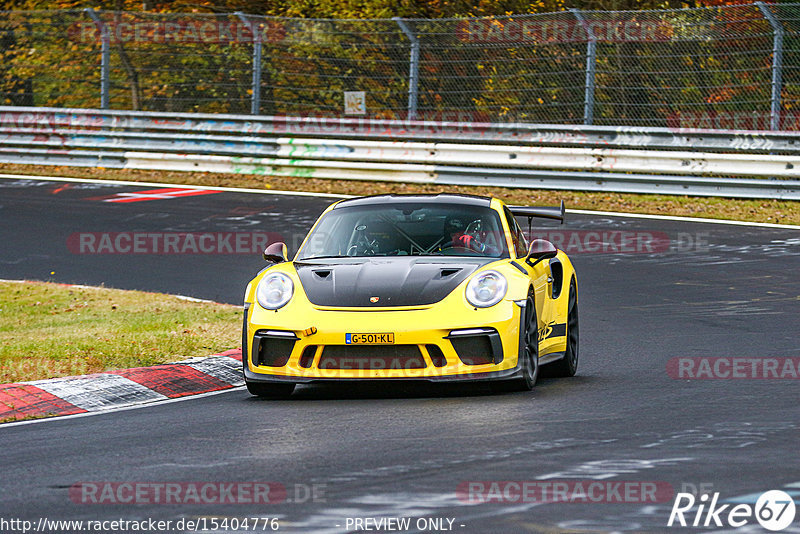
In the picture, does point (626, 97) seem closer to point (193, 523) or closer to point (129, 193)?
point (129, 193)

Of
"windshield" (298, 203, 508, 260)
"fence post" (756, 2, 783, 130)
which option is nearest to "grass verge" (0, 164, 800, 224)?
"fence post" (756, 2, 783, 130)

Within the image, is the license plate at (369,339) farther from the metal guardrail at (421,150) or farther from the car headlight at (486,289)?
the metal guardrail at (421,150)

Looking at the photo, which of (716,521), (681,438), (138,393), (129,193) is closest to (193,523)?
(716,521)

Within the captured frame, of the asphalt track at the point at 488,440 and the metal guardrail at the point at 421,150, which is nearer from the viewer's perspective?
the asphalt track at the point at 488,440

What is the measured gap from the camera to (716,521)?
4.91 m

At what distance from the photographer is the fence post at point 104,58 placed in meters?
25.9

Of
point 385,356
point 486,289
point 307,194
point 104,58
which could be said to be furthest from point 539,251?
point 104,58

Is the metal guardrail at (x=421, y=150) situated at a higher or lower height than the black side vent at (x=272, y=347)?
higher

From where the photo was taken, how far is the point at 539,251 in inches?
346

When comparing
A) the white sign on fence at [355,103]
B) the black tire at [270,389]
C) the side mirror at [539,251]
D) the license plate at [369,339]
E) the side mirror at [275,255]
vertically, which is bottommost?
the black tire at [270,389]

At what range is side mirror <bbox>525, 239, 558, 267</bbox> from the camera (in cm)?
877

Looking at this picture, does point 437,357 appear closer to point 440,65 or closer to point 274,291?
point 274,291

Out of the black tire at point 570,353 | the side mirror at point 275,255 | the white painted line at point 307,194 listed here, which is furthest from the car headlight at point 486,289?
the white painted line at point 307,194

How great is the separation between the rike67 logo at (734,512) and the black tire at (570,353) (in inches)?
154
